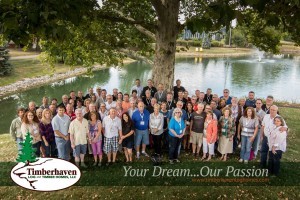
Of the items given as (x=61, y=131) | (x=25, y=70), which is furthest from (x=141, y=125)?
(x=25, y=70)

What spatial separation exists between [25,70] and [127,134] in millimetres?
33495

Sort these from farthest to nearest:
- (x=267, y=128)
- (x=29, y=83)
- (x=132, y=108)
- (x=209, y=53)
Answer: (x=209, y=53) → (x=29, y=83) → (x=132, y=108) → (x=267, y=128)

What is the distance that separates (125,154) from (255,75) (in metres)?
35.7

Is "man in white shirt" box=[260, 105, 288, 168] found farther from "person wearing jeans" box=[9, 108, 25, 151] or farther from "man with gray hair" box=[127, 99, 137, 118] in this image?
"person wearing jeans" box=[9, 108, 25, 151]

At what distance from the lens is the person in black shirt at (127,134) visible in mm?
7812

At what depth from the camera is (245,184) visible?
7055mm

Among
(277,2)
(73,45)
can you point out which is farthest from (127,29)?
(277,2)

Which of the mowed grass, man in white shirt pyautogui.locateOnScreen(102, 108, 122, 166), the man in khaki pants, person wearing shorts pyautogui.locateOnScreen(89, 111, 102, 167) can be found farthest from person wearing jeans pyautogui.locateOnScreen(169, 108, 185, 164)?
Result: the mowed grass

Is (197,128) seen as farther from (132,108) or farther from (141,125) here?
(132,108)

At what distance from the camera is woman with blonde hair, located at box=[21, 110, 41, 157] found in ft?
24.2

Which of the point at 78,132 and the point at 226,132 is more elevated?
the point at 78,132

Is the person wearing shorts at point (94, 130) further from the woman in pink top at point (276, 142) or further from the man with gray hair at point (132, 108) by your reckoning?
the woman in pink top at point (276, 142)

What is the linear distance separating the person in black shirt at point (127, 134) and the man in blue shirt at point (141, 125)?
0.17m

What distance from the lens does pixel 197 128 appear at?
8164 mm
